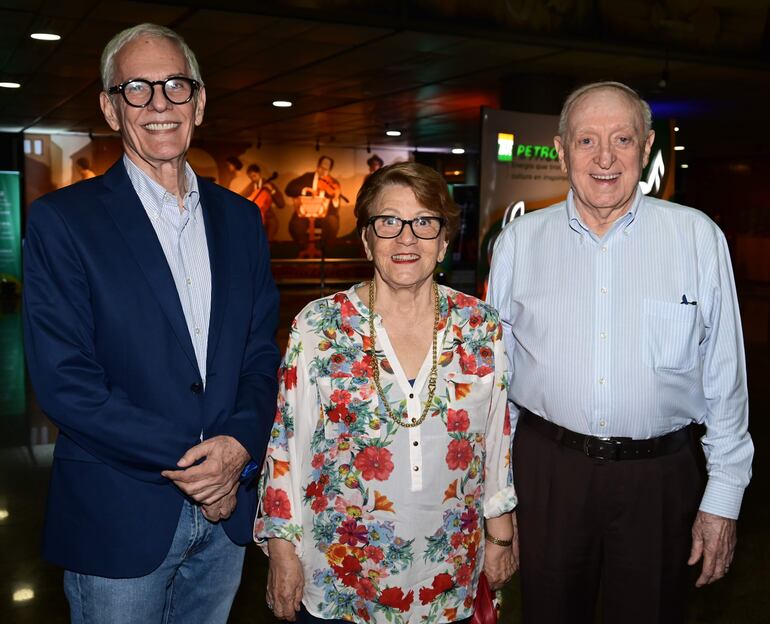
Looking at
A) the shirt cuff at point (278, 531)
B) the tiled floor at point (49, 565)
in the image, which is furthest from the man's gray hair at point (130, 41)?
the tiled floor at point (49, 565)

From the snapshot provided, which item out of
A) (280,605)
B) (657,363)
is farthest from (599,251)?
(280,605)

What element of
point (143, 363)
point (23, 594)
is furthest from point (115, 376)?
point (23, 594)

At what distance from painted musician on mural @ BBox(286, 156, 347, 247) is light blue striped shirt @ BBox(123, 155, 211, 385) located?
1756cm

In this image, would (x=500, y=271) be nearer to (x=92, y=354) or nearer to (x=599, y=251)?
(x=599, y=251)

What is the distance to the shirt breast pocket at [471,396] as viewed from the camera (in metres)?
1.87

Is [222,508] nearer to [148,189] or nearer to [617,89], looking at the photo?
[148,189]

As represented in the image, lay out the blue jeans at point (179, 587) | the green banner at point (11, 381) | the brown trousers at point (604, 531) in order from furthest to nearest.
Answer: the green banner at point (11, 381) < the brown trousers at point (604, 531) < the blue jeans at point (179, 587)

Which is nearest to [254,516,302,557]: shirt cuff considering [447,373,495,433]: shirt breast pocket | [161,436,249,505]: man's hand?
[161,436,249,505]: man's hand

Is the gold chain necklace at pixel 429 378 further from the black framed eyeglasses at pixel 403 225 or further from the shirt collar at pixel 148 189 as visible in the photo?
the shirt collar at pixel 148 189

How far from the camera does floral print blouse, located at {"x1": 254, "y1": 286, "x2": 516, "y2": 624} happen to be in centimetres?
184

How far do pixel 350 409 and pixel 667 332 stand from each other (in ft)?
3.21

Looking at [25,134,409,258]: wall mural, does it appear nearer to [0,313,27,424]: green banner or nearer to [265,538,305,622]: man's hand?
[0,313,27,424]: green banner

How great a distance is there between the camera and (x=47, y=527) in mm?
1745

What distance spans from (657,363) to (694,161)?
21.5 m
